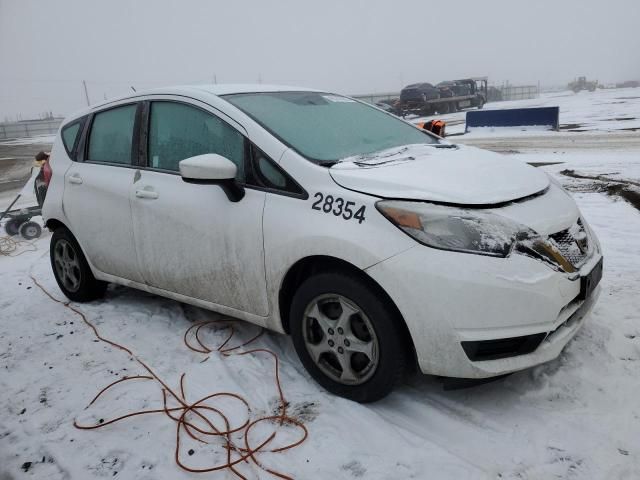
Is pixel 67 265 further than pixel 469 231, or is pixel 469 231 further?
pixel 67 265

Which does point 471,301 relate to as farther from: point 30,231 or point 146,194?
point 30,231

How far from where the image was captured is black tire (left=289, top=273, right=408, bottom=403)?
7.91 feet

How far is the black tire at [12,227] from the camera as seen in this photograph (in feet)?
24.7

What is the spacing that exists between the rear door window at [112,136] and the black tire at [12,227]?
14.5ft

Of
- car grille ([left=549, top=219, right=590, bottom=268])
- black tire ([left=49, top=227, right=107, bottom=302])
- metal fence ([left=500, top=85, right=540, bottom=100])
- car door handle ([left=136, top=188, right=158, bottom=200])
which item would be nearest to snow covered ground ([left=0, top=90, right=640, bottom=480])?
black tire ([left=49, top=227, right=107, bottom=302])

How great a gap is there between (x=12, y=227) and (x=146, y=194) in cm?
545

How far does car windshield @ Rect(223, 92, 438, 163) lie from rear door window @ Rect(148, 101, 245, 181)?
0.19 m

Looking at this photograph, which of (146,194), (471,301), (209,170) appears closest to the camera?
(471,301)

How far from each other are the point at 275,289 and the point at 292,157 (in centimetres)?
74

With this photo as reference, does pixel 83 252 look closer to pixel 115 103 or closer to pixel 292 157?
pixel 115 103

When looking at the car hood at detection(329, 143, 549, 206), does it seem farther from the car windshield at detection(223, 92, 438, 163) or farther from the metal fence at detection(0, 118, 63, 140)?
the metal fence at detection(0, 118, 63, 140)

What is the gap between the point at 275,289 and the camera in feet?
9.25

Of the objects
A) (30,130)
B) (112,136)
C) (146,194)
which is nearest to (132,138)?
(112,136)

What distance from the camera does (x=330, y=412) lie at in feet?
8.69
